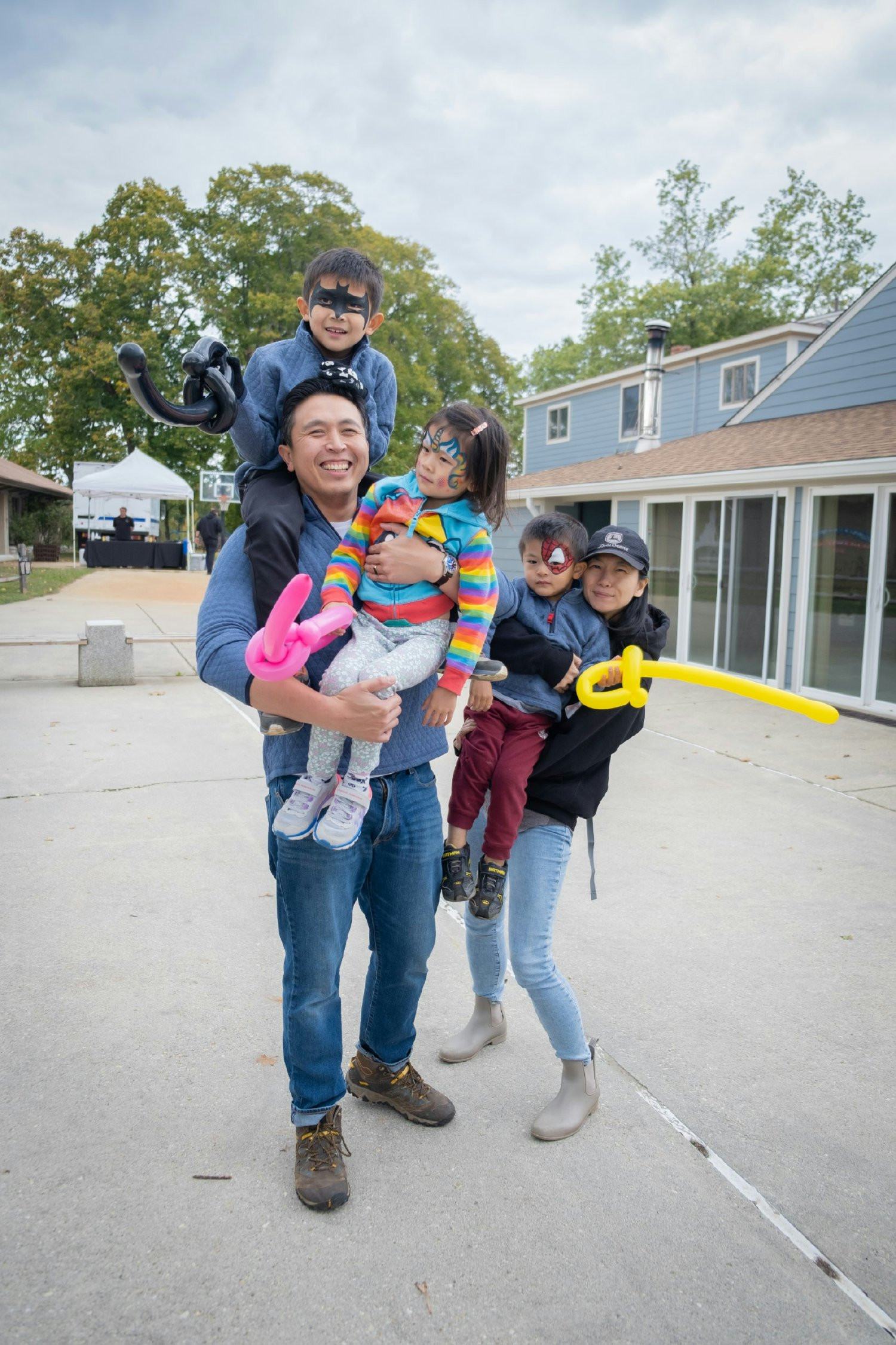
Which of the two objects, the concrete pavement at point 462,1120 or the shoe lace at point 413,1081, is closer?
the concrete pavement at point 462,1120

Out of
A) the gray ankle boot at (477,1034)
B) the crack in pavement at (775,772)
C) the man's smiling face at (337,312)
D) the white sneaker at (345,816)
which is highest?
the man's smiling face at (337,312)

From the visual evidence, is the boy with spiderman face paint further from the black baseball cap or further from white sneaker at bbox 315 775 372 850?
white sneaker at bbox 315 775 372 850

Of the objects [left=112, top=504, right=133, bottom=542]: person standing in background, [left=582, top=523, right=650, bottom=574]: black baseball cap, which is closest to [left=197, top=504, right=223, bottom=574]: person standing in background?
[left=112, top=504, right=133, bottom=542]: person standing in background

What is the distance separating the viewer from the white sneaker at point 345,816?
1.95 m

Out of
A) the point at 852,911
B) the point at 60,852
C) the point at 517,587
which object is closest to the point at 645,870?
the point at 852,911

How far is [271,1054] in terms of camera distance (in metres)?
2.88

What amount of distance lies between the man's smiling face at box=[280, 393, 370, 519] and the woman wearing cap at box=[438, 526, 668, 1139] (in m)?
0.60

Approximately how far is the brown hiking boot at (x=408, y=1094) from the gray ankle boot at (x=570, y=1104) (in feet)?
0.88

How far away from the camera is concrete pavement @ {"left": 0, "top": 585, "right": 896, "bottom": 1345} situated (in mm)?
1924

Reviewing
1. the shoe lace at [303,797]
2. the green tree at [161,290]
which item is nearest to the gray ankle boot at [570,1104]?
the shoe lace at [303,797]

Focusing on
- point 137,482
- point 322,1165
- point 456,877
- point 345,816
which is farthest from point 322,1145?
point 137,482

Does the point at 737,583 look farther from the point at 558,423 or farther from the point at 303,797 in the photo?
the point at 558,423

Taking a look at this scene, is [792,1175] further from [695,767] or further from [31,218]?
[31,218]

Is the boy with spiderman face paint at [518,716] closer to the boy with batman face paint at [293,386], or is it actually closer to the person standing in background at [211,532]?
the boy with batman face paint at [293,386]
